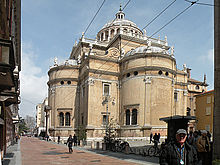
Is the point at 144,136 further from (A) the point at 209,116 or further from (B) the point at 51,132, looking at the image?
(B) the point at 51,132

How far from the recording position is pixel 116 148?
869 inches

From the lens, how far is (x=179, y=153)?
4.46 m

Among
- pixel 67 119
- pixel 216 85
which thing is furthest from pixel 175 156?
pixel 67 119

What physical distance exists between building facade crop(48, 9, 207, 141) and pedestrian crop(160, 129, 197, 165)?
2514cm

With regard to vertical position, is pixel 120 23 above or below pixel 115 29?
above

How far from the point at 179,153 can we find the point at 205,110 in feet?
106

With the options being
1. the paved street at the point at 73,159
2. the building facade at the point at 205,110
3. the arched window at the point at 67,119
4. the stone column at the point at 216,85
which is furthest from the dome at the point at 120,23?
the stone column at the point at 216,85

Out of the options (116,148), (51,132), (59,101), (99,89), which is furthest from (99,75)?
(116,148)

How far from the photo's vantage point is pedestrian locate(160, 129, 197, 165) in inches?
174

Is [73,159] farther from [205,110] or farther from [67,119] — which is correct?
[67,119]

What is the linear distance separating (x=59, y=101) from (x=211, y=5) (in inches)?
1279

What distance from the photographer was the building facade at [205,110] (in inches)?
1314

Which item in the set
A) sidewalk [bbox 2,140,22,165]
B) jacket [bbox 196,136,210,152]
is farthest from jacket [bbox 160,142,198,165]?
sidewalk [bbox 2,140,22,165]

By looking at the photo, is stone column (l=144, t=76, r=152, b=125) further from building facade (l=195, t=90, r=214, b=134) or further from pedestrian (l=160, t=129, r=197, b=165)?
pedestrian (l=160, t=129, r=197, b=165)
